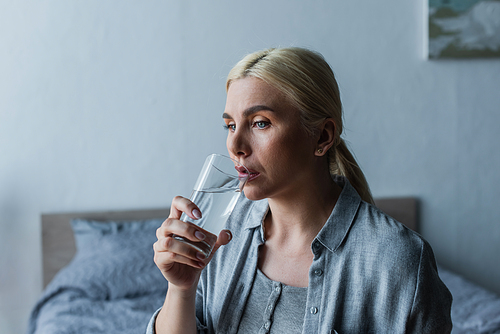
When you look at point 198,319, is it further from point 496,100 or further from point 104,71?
point 496,100

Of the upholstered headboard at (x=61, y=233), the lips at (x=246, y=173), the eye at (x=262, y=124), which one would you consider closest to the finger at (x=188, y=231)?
the lips at (x=246, y=173)

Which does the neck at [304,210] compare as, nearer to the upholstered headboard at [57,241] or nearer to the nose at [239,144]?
the nose at [239,144]

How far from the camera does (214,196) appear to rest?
754 mm

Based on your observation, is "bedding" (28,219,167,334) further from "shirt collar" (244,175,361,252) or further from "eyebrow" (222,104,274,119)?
"eyebrow" (222,104,274,119)

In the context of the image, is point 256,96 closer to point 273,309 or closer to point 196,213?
point 196,213

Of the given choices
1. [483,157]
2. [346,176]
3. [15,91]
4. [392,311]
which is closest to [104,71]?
[15,91]

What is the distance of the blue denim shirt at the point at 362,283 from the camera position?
0.85m

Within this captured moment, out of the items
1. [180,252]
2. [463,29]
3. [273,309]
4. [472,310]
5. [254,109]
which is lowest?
[472,310]

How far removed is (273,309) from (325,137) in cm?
43

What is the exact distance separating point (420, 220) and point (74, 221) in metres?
2.17

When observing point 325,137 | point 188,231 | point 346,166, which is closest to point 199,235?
point 188,231

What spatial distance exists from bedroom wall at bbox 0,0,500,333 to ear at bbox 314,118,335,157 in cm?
156

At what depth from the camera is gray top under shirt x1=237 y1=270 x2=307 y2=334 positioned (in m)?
0.92

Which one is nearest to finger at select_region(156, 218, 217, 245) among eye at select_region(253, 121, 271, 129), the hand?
the hand
